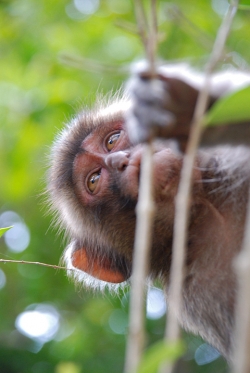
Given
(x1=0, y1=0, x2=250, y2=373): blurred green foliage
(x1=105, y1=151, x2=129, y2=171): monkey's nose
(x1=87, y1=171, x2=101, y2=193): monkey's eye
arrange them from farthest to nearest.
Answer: (x1=0, y1=0, x2=250, y2=373): blurred green foliage
(x1=87, y1=171, x2=101, y2=193): monkey's eye
(x1=105, y1=151, x2=129, y2=171): monkey's nose

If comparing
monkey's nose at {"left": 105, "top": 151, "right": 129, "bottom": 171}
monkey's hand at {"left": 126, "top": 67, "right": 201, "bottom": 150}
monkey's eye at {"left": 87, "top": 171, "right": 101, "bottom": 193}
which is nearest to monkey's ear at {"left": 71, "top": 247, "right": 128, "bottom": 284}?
monkey's eye at {"left": 87, "top": 171, "right": 101, "bottom": 193}

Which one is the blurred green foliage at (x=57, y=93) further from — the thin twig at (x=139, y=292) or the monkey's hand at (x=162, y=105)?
the thin twig at (x=139, y=292)

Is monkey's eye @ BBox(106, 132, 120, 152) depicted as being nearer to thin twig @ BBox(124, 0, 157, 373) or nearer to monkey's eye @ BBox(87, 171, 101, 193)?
monkey's eye @ BBox(87, 171, 101, 193)

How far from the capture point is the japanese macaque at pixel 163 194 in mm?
2404

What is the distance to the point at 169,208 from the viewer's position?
3.29 meters

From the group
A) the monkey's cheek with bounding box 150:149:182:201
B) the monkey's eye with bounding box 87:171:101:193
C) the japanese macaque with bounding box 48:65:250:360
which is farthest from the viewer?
the monkey's eye with bounding box 87:171:101:193

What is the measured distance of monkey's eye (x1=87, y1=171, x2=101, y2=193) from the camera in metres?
3.73

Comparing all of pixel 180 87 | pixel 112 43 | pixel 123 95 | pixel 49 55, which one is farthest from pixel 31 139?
pixel 180 87

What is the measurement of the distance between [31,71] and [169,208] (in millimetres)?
3164

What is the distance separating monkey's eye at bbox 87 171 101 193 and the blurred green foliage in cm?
205

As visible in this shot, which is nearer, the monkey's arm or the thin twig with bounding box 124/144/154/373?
the thin twig with bounding box 124/144/154/373

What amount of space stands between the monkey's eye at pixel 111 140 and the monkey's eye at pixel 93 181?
6.8 inches

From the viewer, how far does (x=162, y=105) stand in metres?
1.94

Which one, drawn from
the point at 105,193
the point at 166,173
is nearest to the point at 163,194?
the point at 166,173
